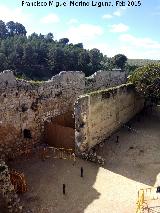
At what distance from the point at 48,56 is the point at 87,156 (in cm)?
4676

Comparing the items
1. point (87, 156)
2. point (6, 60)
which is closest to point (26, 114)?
point (87, 156)

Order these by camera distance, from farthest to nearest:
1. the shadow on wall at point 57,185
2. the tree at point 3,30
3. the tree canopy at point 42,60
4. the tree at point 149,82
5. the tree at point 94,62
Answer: the tree at point 3,30, the tree at point 94,62, the tree canopy at point 42,60, the tree at point 149,82, the shadow on wall at point 57,185

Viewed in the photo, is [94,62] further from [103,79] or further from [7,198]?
[7,198]

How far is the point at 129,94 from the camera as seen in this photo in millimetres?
27172

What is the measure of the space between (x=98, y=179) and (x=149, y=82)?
11405 millimetres

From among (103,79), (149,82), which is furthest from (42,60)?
(149,82)

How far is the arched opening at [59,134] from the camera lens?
827 inches

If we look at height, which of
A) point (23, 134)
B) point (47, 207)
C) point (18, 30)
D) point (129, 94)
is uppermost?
point (18, 30)

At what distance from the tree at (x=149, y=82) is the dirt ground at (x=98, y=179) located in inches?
171

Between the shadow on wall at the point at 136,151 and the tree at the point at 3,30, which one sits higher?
the tree at the point at 3,30

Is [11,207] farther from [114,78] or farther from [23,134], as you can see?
[114,78]

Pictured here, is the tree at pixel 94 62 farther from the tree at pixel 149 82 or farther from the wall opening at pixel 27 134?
the wall opening at pixel 27 134

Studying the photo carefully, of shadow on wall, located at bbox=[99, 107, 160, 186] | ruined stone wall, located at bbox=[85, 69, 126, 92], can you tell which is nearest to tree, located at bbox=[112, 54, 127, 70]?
ruined stone wall, located at bbox=[85, 69, 126, 92]

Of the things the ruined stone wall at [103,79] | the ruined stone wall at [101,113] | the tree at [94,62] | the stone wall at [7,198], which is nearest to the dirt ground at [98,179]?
the stone wall at [7,198]
